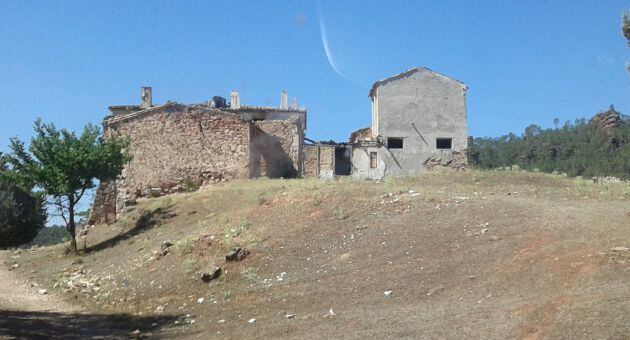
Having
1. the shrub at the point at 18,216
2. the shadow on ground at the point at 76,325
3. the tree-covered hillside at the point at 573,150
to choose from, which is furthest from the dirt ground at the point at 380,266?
the tree-covered hillside at the point at 573,150

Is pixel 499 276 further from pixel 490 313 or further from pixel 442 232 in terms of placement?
pixel 442 232

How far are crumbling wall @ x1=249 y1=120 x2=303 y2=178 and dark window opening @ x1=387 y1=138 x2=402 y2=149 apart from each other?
744 cm

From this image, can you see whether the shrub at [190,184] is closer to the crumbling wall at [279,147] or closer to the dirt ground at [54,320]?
the crumbling wall at [279,147]

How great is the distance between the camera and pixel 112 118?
1271 inches

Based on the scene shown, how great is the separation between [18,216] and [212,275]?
19396 millimetres

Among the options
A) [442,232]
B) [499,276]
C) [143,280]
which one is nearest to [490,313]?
[499,276]

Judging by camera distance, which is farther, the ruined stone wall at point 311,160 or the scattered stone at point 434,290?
the ruined stone wall at point 311,160

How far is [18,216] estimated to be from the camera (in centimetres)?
3112

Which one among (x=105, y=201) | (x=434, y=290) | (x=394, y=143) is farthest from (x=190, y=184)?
(x=434, y=290)

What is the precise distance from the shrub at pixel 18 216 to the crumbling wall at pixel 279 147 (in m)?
11.5

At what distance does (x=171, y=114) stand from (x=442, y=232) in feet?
66.6

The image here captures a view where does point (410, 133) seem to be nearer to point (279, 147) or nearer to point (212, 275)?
point (279, 147)

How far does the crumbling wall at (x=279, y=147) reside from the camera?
33.8m

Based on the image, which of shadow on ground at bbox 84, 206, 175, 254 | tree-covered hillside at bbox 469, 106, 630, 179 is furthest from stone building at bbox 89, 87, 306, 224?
tree-covered hillside at bbox 469, 106, 630, 179
